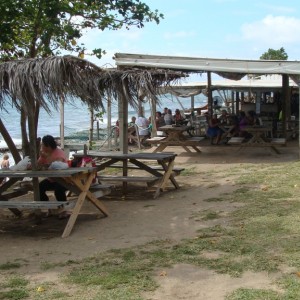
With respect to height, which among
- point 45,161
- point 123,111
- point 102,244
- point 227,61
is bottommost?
point 102,244

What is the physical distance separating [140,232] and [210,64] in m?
6.82

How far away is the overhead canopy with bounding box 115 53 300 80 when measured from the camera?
12.4 m

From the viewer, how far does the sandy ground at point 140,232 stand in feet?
14.6

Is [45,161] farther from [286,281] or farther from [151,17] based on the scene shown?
[286,281]

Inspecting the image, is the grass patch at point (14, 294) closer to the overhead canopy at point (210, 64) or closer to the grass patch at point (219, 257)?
the grass patch at point (219, 257)

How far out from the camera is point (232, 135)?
1684 centimetres

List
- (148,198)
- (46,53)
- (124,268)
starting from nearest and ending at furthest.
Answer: (124,268), (148,198), (46,53)

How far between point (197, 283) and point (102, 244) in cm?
180

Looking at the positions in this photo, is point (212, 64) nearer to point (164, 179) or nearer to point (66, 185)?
point (164, 179)

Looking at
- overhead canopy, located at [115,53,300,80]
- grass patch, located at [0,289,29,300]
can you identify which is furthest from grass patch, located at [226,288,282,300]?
overhead canopy, located at [115,53,300,80]

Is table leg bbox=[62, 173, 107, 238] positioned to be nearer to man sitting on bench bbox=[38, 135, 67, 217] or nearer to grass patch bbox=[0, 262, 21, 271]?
man sitting on bench bbox=[38, 135, 67, 217]

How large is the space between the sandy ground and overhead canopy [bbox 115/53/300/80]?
9.99 ft

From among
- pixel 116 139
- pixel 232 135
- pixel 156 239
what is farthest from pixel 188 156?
pixel 156 239

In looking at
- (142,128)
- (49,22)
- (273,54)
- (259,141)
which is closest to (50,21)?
(49,22)
